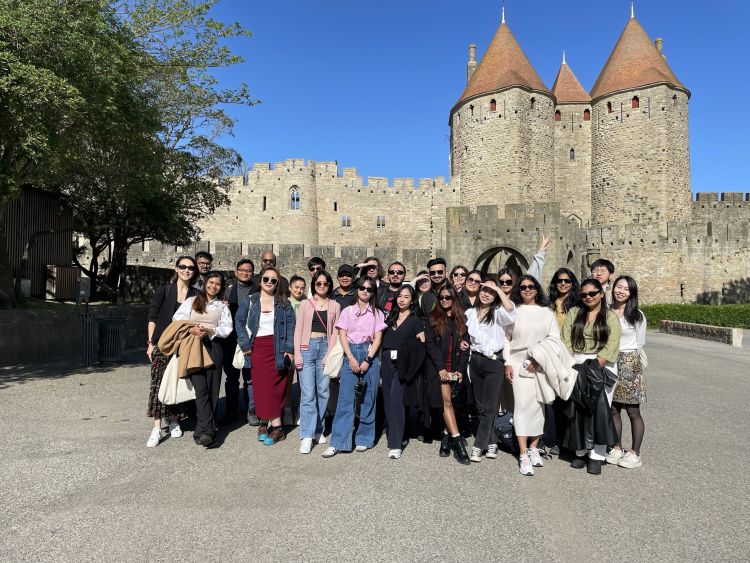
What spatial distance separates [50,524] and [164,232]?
13.5 metres

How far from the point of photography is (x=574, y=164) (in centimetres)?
3064

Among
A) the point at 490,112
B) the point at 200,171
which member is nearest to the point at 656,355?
the point at 200,171

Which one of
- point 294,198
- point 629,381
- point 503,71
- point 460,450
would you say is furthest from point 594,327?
point 294,198

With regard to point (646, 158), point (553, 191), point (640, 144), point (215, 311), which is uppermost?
point (640, 144)

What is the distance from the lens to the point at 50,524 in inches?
123

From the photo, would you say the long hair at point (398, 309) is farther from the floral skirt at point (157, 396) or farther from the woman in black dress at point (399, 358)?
the floral skirt at point (157, 396)

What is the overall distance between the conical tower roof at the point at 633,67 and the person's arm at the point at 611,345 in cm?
2928

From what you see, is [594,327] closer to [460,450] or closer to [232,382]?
[460,450]

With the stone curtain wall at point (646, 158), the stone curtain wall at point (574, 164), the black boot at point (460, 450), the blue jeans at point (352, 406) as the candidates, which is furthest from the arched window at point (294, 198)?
the black boot at point (460, 450)

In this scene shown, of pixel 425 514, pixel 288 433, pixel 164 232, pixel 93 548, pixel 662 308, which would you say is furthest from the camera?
pixel 662 308

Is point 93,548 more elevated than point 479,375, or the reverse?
point 479,375

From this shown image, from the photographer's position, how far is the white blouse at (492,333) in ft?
14.8

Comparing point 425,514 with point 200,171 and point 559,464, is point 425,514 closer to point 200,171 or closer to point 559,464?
point 559,464

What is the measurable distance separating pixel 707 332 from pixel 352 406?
15.1 m
